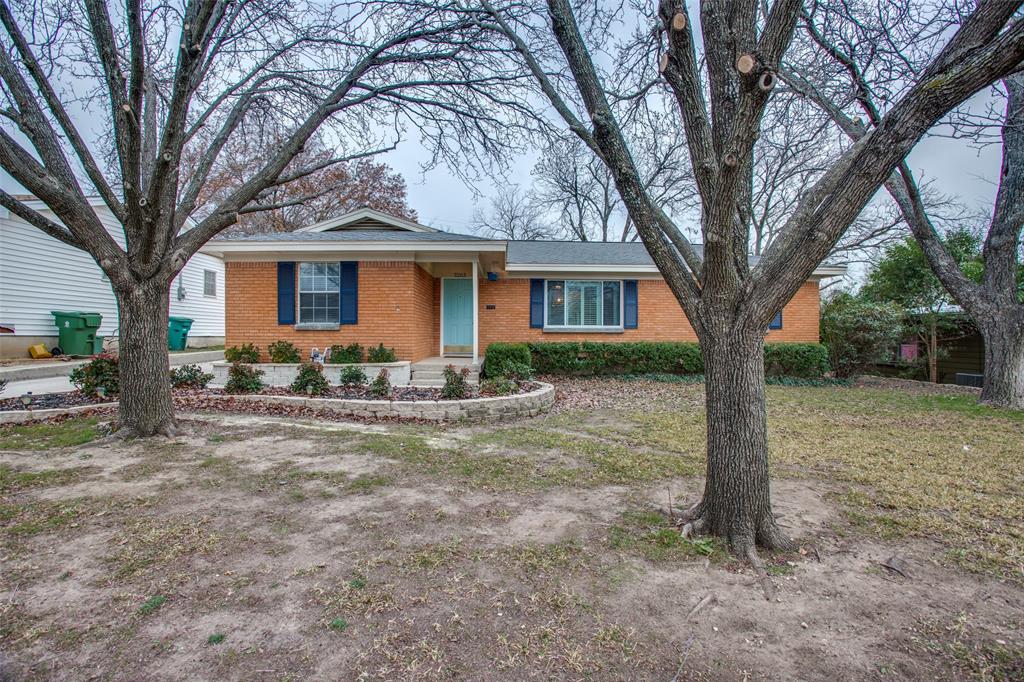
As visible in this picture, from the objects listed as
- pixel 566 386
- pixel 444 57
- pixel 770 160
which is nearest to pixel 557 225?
pixel 770 160

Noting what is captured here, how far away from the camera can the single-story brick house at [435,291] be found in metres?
9.84

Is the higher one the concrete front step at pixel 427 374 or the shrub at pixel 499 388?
the concrete front step at pixel 427 374

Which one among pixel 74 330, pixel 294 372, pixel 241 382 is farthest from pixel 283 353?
pixel 74 330

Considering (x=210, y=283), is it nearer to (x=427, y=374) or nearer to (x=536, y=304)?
(x=427, y=374)

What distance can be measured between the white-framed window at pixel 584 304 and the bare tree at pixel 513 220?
53.7 feet

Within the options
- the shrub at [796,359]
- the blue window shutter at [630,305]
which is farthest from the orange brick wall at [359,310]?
the shrub at [796,359]

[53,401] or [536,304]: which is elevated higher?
[536,304]

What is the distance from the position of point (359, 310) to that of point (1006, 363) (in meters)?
12.3

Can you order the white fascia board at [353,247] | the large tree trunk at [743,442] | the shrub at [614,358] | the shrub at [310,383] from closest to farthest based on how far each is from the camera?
the large tree trunk at [743,442]
the shrub at [310,383]
the white fascia board at [353,247]
the shrub at [614,358]

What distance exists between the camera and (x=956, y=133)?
6449 millimetres

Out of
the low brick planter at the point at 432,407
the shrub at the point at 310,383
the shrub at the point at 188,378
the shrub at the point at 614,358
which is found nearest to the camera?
the low brick planter at the point at 432,407

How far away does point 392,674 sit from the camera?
1.83m

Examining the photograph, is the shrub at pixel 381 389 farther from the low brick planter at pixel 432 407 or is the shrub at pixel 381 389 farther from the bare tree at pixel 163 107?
the bare tree at pixel 163 107

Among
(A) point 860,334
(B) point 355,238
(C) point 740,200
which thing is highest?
(B) point 355,238
